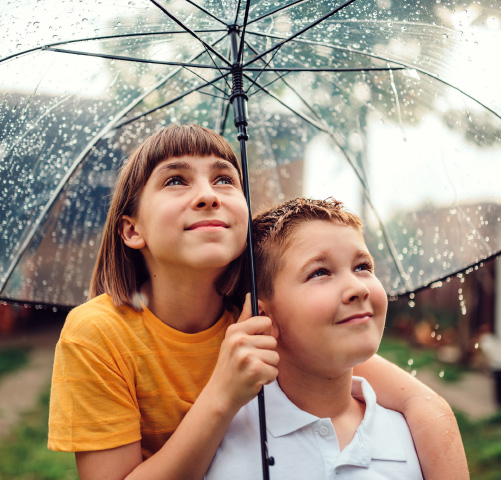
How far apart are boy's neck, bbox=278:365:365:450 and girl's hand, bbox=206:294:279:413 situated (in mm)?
258

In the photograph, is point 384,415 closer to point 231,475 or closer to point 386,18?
point 231,475

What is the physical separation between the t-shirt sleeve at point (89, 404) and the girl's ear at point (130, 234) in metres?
0.44

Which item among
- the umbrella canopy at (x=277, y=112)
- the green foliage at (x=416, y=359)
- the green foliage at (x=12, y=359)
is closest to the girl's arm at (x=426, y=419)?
A: the umbrella canopy at (x=277, y=112)

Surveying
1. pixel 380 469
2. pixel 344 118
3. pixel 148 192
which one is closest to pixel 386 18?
pixel 344 118

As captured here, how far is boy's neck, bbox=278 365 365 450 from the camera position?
1.76m

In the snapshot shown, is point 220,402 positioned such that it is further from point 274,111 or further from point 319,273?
point 274,111

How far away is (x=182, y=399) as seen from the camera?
189 centimetres

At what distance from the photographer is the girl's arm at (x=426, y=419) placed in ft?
5.70

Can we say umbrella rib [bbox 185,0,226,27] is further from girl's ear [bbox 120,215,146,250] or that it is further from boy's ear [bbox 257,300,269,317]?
boy's ear [bbox 257,300,269,317]

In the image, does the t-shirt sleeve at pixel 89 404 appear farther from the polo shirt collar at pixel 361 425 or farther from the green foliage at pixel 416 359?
the green foliage at pixel 416 359

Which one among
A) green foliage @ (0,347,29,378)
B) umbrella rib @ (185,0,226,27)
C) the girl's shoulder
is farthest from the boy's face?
green foliage @ (0,347,29,378)

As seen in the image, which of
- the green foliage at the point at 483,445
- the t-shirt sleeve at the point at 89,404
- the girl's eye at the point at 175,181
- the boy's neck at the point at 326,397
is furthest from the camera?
the green foliage at the point at 483,445

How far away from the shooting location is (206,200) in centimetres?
175

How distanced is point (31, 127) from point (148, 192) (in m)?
0.60
